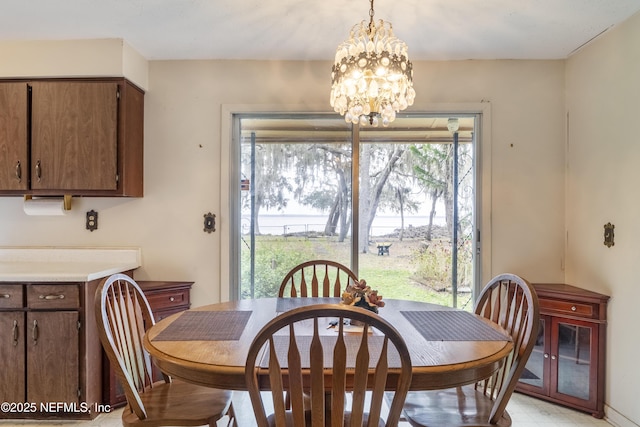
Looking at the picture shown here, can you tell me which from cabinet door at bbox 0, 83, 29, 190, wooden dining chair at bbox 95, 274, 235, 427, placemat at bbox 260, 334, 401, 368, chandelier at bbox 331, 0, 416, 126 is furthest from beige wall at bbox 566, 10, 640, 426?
cabinet door at bbox 0, 83, 29, 190

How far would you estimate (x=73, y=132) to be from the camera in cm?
251

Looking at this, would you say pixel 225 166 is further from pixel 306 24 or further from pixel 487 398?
pixel 487 398

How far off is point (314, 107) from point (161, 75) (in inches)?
46.6

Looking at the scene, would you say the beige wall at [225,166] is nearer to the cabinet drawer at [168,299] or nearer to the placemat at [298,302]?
the cabinet drawer at [168,299]

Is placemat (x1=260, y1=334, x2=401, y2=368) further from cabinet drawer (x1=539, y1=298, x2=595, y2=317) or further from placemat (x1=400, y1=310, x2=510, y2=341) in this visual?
cabinet drawer (x1=539, y1=298, x2=595, y2=317)

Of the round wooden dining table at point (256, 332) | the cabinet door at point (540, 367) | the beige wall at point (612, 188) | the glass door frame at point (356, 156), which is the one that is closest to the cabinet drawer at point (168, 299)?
the glass door frame at point (356, 156)

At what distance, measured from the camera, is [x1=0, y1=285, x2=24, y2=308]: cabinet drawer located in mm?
2193

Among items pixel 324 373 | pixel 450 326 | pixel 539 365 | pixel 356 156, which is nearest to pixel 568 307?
pixel 539 365

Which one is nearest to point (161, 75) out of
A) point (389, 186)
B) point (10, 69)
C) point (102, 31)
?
point (102, 31)

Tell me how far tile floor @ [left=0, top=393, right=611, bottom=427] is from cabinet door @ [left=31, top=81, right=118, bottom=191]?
1.47 meters

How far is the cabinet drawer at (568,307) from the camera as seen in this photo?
234cm

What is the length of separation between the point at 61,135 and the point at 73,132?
0.27 ft

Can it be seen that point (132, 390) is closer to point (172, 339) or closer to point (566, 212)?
point (172, 339)

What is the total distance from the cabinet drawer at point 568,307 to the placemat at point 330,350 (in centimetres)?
160
